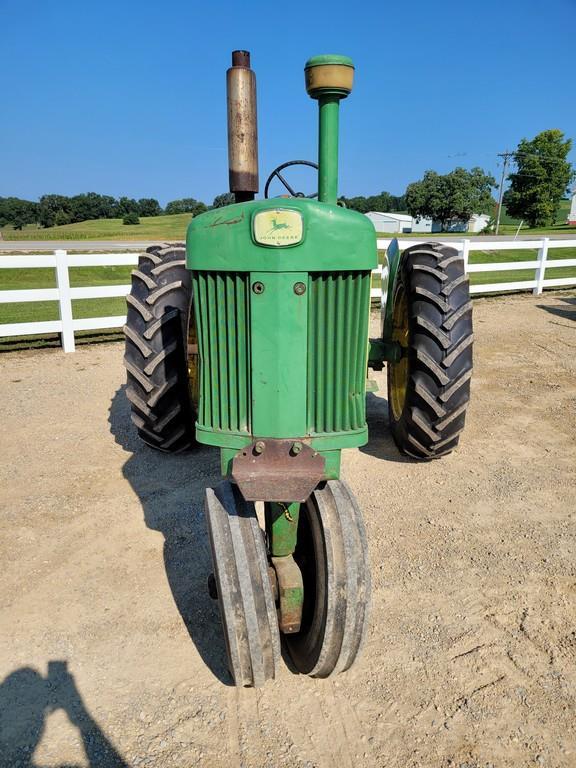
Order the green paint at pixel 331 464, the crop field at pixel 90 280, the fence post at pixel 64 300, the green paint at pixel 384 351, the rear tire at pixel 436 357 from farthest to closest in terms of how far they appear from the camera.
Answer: the crop field at pixel 90 280, the fence post at pixel 64 300, the green paint at pixel 384 351, the rear tire at pixel 436 357, the green paint at pixel 331 464

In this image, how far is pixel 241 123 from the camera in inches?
90.9

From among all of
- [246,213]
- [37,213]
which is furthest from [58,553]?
[37,213]

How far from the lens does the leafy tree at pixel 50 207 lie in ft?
200

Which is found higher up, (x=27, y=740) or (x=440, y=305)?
(x=440, y=305)

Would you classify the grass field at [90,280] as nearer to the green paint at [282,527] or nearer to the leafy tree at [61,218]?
the green paint at [282,527]

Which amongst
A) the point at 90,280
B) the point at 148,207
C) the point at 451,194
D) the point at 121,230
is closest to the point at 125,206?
the point at 148,207

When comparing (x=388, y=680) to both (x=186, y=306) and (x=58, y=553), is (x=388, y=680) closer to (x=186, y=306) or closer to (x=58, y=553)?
(x=58, y=553)

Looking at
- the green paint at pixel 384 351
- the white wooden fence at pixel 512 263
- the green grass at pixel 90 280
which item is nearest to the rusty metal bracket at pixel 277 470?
the green paint at pixel 384 351

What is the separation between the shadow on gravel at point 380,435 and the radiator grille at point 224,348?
2.47 m

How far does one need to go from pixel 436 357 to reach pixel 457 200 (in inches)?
2655

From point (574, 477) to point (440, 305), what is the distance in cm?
158

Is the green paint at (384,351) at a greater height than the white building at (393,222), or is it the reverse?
the white building at (393,222)

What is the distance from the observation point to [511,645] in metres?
2.53

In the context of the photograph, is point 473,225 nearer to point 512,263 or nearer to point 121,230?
point 121,230
